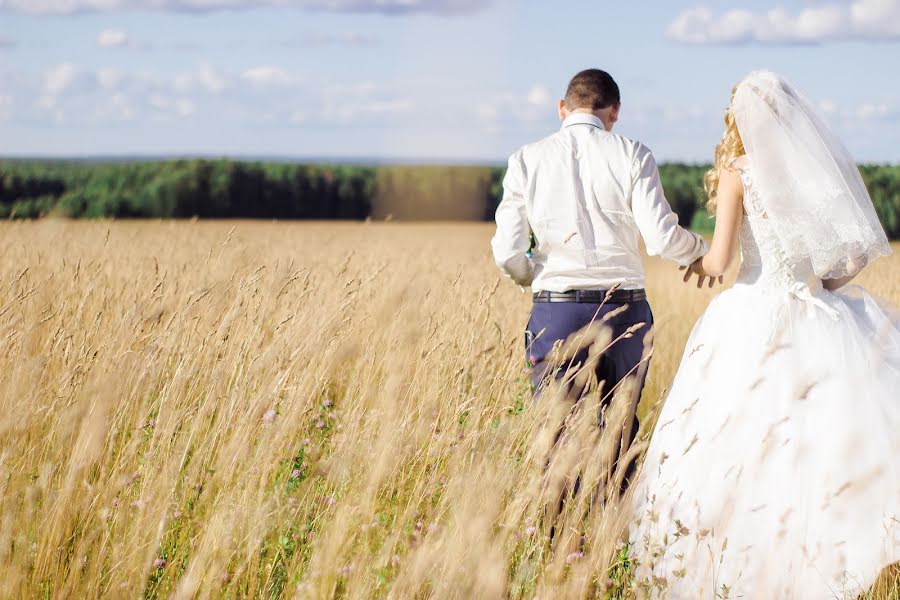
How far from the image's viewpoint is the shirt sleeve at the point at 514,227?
3.85 m

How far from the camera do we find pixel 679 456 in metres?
3.44

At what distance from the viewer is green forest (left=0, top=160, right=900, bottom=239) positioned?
38.9 meters

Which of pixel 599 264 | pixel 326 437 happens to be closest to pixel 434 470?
pixel 326 437

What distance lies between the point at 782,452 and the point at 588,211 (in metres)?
1.20

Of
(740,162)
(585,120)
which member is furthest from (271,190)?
(740,162)

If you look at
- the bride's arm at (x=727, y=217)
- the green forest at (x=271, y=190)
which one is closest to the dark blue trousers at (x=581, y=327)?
the bride's arm at (x=727, y=217)

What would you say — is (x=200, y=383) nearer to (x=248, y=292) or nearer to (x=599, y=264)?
(x=248, y=292)

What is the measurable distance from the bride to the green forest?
33.7 metres

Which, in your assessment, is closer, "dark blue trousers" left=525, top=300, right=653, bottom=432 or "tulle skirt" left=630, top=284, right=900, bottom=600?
"tulle skirt" left=630, top=284, right=900, bottom=600

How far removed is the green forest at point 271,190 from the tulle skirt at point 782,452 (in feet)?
111

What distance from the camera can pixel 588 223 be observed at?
3.76 meters

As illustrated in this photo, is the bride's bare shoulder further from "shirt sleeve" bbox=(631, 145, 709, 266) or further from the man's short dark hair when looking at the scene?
the man's short dark hair

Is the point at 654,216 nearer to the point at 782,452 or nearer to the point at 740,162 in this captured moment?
the point at 740,162

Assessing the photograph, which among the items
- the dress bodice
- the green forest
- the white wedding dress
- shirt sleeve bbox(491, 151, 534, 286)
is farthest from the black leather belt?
the green forest
